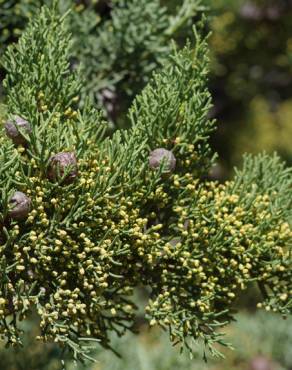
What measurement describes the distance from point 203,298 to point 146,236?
A: 0.16m

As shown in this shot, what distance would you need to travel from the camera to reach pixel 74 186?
1.09m

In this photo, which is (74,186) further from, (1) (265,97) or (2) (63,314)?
(1) (265,97)

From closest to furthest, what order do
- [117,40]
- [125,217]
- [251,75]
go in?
[125,217], [117,40], [251,75]

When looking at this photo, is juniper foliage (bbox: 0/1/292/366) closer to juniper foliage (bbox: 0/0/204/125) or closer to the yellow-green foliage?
juniper foliage (bbox: 0/0/204/125)

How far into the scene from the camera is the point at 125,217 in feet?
3.68

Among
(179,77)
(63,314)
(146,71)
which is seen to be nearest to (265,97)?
(146,71)

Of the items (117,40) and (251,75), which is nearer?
(117,40)

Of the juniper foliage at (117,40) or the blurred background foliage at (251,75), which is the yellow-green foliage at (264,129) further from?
the juniper foliage at (117,40)

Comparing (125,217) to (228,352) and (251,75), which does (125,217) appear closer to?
(228,352)

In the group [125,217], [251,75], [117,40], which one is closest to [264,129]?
[251,75]

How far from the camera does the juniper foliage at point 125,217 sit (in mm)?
1088

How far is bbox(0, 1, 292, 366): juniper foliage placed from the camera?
1.09 m

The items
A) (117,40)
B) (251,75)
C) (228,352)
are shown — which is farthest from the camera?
(251,75)

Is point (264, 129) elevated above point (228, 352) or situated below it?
above
